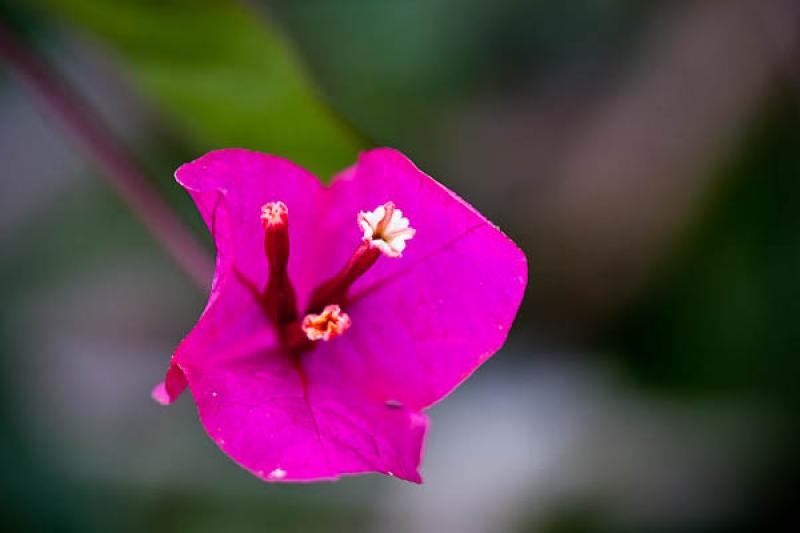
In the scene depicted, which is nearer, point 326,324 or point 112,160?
point 326,324

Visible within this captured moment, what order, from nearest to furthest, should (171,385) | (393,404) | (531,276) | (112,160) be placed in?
1. (171,385)
2. (393,404)
3. (112,160)
4. (531,276)

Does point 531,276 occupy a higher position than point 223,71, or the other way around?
point 223,71

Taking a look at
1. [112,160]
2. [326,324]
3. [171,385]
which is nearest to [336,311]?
[326,324]

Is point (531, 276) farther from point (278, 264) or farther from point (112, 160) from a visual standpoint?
point (278, 264)

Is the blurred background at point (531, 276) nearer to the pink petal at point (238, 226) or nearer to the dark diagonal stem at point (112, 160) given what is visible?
the dark diagonal stem at point (112, 160)

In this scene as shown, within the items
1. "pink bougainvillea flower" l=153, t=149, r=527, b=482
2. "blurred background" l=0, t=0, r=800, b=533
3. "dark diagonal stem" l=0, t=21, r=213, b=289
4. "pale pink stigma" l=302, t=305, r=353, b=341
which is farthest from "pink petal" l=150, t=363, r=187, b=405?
"blurred background" l=0, t=0, r=800, b=533

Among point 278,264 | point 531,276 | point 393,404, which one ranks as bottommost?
point 531,276

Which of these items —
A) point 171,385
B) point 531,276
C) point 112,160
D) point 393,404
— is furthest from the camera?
point 531,276
